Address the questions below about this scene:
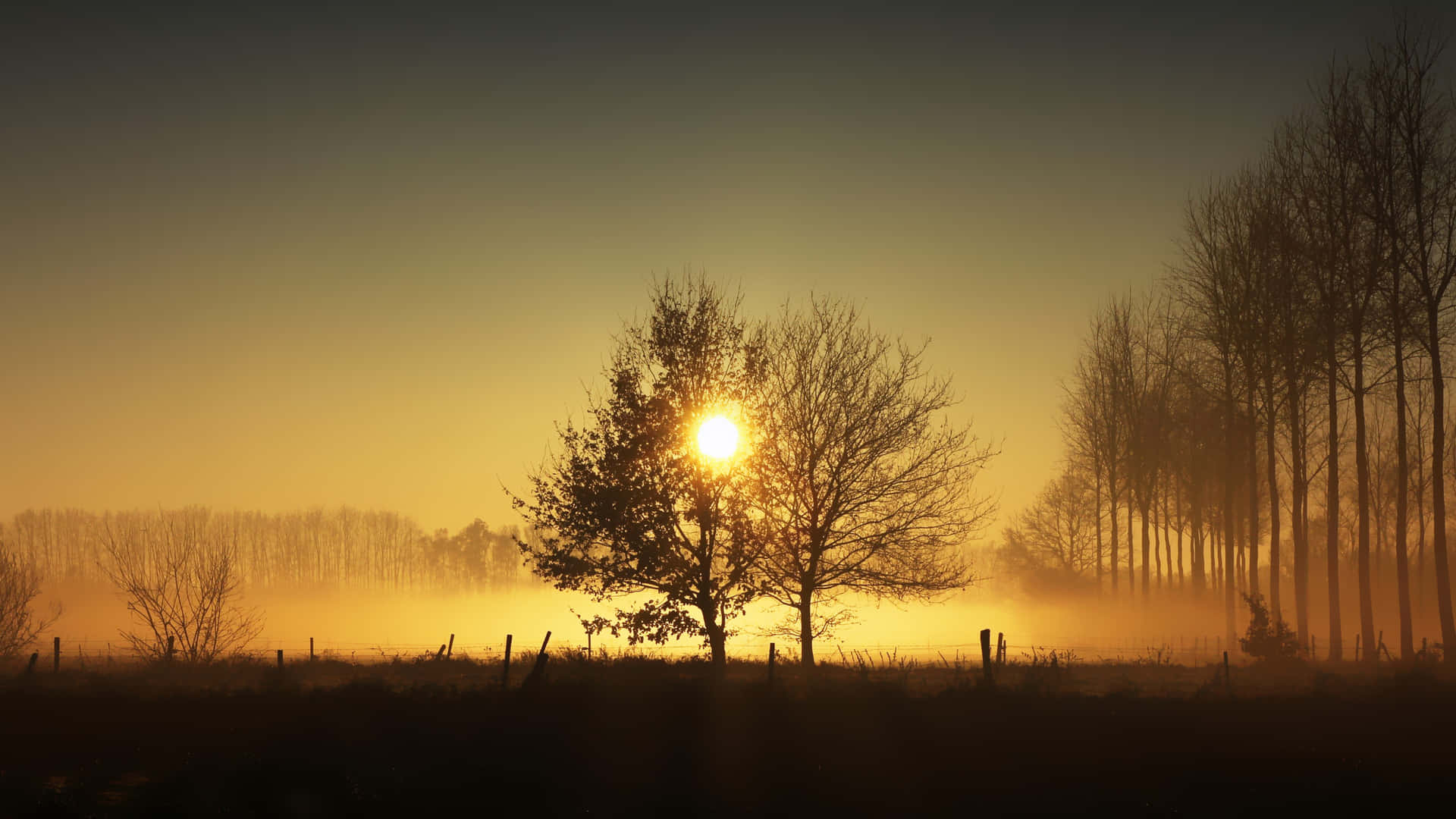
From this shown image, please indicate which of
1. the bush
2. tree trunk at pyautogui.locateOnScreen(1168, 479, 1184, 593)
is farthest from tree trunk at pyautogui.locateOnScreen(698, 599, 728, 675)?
tree trunk at pyautogui.locateOnScreen(1168, 479, 1184, 593)

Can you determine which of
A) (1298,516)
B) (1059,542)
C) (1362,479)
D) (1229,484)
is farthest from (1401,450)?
(1059,542)

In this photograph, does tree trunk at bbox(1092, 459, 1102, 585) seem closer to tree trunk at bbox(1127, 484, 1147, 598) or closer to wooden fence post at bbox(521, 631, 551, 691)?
tree trunk at bbox(1127, 484, 1147, 598)

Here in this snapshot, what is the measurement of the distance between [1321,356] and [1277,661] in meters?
→ 9.92

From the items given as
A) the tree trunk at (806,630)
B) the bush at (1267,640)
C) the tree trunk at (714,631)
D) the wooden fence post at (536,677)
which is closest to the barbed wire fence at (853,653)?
the tree trunk at (714,631)

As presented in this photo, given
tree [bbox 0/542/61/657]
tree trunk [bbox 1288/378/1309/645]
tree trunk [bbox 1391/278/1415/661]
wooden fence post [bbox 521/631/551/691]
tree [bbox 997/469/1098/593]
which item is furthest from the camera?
tree [bbox 997/469/1098/593]

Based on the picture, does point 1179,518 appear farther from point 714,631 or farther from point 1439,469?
point 714,631

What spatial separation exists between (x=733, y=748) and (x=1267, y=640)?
20.4 meters

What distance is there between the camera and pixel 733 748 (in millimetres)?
19641

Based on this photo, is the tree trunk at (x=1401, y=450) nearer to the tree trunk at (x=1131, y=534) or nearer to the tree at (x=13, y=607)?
the tree trunk at (x=1131, y=534)

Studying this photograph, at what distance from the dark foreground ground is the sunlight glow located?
6867mm

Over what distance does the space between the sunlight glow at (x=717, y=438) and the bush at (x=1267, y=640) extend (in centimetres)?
1756

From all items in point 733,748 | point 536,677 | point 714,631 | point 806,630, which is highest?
Result: point 714,631

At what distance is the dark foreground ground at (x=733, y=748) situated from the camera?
15578 mm

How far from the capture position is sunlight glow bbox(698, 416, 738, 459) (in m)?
29.9
